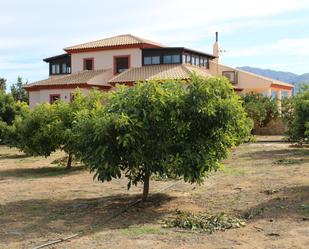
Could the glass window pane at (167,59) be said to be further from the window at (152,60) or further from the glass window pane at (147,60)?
the glass window pane at (147,60)

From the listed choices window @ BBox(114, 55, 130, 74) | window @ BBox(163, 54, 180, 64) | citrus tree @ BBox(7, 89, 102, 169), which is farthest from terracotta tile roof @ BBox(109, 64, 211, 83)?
citrus tree @ BBox(7, 89, 102, 169)

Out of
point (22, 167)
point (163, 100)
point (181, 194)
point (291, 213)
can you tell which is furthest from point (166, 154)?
point (22, 167)

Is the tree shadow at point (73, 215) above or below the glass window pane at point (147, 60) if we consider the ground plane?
below

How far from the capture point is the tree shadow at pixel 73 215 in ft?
25.5

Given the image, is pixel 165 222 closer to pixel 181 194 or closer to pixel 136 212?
pixel 136 212

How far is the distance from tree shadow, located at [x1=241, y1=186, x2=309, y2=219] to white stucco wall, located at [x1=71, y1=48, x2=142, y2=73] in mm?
29150

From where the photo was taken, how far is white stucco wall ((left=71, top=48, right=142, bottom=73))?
38.7 m

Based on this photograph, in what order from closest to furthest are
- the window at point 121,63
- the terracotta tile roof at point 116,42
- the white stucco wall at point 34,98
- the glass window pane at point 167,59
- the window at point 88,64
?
the glass window pane at point 167,59 < the terracotta tile roof at point 116,42 < the window at point 121,63 < the white stucco wall at point 34,98 < the window at point 88,64

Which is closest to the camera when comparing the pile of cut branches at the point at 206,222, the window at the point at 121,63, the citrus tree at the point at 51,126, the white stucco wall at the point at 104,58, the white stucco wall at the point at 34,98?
the pile of cut branches at the point at 206,222

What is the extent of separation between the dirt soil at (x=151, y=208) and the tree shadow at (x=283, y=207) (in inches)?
0.7

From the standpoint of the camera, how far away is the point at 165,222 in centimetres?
816

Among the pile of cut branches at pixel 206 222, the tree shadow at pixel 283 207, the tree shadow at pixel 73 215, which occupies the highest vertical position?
the tree shadow at pixel 283 207

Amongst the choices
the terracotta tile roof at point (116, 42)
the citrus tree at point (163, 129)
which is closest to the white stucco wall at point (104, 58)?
the terracotta tile roof at point (116, 42)

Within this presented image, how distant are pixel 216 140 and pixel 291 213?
2.03 metres
